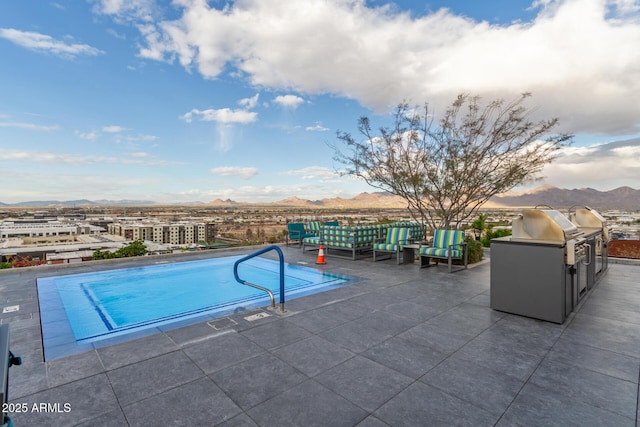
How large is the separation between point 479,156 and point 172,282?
8.49m

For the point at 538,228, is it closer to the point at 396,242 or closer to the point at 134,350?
the point at 396,242

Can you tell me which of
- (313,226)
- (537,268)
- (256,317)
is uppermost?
(313,226)

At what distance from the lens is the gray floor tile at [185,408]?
1.93m

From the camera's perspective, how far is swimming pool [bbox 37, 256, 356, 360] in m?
3.59

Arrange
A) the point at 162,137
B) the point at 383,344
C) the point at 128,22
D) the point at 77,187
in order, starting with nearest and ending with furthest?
the point at 383,344 → the point at 128,22 → the point at 162,137 → the point at 77,187

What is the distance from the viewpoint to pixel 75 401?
215 centimetres

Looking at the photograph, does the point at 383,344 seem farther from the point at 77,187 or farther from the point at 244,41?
the point at 77,187

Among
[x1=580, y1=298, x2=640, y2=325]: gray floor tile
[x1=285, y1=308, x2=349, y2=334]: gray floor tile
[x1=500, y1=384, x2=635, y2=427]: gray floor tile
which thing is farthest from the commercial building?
[x1=580, y1=298, x2=640, y2=325]: gray floor tile

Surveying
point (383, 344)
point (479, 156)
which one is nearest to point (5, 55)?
point (383, 344)

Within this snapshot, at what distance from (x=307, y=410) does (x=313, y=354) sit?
819 millimetres

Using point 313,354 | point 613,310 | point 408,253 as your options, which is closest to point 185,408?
point 313,354

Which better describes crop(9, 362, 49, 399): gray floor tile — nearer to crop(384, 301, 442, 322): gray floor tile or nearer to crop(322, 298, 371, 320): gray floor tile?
crop(322, 298, 371, 320): gray floor tile

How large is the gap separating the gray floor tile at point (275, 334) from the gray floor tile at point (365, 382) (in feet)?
2.44

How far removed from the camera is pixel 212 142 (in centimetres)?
1908
